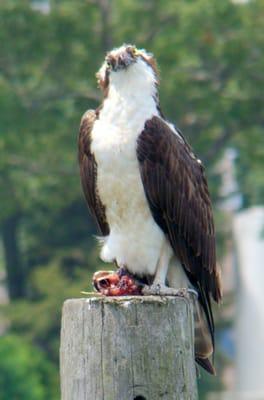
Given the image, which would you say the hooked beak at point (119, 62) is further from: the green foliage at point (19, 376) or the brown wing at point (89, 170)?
the green foliage at point (19, 376)

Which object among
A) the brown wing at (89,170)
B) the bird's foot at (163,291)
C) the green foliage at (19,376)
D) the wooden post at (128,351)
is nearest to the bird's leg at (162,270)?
the bird's foot at (163,291)

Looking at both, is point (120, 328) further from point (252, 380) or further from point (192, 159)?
point (252, 380)

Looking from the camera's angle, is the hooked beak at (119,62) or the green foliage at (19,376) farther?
the green foliage at (19,376)

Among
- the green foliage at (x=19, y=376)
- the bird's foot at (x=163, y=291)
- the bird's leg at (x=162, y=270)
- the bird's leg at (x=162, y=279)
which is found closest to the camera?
the bird's foot at (x=163, y=291)

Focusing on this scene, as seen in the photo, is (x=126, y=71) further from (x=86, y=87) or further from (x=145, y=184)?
(x=86, y=87)

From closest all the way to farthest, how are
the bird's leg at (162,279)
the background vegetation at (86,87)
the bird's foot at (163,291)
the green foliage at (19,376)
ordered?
the bird's foot at (163,291) → the bird's leg at (162,279) → the green foliage at (19,376) → the background vegetation at (86,87)

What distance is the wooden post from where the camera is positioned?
555 centimetres

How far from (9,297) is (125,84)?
1942cm

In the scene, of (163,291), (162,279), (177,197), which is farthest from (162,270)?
(163,291)

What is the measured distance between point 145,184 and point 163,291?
81 centimetres

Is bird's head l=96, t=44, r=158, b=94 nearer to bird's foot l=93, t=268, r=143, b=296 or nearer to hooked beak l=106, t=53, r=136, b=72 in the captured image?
hooked beak l=106, t=53, r=136, b=72

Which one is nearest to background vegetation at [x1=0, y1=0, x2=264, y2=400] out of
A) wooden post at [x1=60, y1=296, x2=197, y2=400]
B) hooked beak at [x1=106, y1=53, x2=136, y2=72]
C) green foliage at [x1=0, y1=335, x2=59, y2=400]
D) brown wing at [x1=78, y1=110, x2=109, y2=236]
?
green foliage at [x1=0, y1=335, x2=59, y2=400]

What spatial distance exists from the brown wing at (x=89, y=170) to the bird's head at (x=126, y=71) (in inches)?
7.3

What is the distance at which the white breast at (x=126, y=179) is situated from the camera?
7.20m
